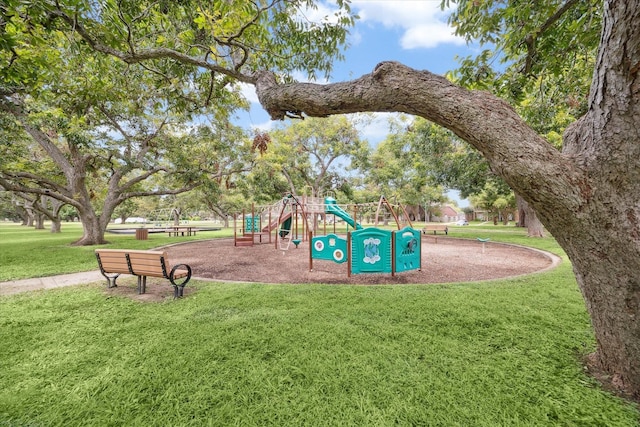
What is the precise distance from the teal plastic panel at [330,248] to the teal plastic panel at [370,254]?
511mm

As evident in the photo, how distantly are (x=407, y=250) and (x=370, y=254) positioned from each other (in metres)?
1.07

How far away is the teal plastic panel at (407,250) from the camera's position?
7531mm

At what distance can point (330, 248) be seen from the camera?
816 cm

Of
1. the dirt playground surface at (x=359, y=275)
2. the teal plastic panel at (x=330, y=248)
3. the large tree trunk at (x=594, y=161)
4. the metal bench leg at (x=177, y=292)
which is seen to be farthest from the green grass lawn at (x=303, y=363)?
the teal plastic panel at (x=330, y=248)

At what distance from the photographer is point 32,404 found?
237 cm

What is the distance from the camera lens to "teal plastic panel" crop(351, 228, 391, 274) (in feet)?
24.3

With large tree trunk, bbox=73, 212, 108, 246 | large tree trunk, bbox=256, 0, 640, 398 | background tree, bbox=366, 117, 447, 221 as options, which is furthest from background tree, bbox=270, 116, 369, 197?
large tree trunk, bbox=256, 0, 640, 398

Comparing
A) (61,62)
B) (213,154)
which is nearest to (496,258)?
(61,62)

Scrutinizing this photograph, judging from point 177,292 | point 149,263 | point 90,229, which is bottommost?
point 177,292

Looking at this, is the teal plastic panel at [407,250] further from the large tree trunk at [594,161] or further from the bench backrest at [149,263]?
the bench backrest at [149,263]

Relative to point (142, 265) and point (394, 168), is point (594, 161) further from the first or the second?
point (394, 168)

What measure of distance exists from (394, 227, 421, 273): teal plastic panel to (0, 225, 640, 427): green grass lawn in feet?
8.16

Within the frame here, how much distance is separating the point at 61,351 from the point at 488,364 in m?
4.59

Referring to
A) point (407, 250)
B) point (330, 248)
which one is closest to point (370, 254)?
point (407, 250)
